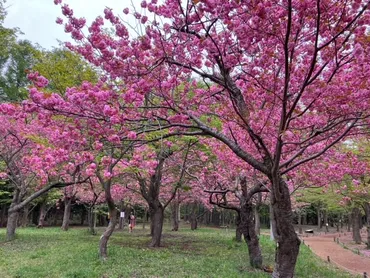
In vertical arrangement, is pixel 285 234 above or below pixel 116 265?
above

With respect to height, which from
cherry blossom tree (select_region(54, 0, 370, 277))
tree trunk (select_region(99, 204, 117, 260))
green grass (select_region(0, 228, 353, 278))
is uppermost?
cherry blossom tree (select_region(54, 0, 370, 277))

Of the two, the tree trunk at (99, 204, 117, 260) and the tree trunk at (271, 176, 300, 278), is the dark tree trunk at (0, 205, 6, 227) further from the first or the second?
the tree trunk at (271, 176, 300, 278)

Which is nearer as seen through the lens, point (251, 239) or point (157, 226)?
point (251, 239)

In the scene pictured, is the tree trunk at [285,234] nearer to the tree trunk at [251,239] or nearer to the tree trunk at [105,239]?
the tree trunk at [251,239]

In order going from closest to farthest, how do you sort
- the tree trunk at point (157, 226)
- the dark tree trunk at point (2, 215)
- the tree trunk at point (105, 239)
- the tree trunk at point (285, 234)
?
the tree trunk at point (285, 234), the tree trunk at point (105, 239), the tree trunk at point (157, 226), the dark tree trunk at point (2, 215)

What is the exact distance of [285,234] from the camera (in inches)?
240

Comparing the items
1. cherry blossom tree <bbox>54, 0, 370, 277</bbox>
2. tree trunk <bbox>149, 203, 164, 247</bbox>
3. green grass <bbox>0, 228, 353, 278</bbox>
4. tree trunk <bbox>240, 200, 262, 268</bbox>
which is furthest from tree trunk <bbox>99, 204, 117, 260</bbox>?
cherry blossom tree <bbox>54, 0, 370, 277</bbox>

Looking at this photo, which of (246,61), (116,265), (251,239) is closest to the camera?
(246,61)

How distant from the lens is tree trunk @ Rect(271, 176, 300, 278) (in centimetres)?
595

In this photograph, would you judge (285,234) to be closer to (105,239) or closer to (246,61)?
(246,61)

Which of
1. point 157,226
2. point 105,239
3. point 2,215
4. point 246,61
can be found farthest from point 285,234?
point 2,215

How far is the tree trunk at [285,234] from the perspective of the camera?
5953mm

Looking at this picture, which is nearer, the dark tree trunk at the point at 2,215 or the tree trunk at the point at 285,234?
the tree trunk at the point at 285,234

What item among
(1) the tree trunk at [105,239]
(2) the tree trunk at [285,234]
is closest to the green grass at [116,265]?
(1) the tree trunk at [105,239]
